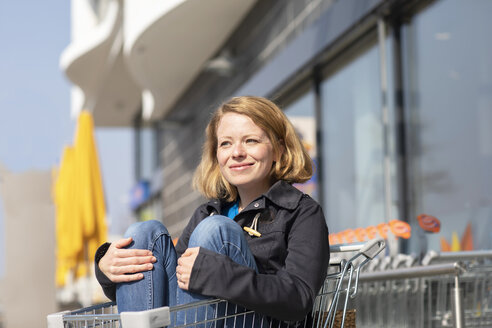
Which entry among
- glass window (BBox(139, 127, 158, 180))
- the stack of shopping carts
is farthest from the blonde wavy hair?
glass window (BBox(139, 127, 158, 180))

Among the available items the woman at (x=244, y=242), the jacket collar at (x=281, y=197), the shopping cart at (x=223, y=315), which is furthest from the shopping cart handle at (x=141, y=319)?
the jacket collar at (x=281, y=197)

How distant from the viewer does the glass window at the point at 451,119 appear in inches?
223

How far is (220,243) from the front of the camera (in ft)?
7.61

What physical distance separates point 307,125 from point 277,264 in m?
6.85

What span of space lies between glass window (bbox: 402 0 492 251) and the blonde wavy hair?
9.95ft

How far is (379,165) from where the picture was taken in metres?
7.34

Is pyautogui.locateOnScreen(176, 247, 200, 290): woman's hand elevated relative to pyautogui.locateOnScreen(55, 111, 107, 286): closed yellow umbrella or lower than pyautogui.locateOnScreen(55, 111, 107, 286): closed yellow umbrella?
lower

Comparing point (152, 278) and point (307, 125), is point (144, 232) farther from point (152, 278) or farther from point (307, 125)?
point (307, 125)

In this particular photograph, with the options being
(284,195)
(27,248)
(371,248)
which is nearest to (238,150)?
(284,195)

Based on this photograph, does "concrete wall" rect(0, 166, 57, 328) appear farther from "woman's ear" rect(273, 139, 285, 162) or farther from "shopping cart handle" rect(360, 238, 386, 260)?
"shopping cart handle" rect(360, 238, 386, 260)

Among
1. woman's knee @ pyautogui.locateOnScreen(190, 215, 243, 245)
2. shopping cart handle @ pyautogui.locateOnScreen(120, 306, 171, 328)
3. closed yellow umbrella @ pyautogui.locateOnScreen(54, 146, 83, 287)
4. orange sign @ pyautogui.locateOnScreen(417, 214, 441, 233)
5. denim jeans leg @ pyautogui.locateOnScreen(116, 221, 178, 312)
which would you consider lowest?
shopping cart handle @ pyautogui.locateOnScreen(120, 306, 171, 328)

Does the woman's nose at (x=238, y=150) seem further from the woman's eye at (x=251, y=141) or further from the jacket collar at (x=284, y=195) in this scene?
the jacket collar at (x=284, y=195)

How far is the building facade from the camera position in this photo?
582cm

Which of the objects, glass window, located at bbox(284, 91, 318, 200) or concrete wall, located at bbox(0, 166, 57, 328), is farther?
concrete wall, located at bbox(0, 166, 57, 328)
